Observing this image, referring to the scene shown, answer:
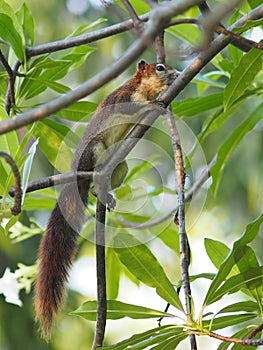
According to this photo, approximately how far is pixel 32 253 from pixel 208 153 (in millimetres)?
1280

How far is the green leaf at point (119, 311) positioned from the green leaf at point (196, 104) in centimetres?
55

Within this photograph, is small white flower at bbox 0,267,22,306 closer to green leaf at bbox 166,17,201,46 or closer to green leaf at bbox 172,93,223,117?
green leaf at bbox 172,93,223,117

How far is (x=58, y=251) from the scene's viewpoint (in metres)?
1.32

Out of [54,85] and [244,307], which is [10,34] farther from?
[244,307]

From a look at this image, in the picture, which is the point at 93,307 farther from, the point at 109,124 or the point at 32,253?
the point at 32,253

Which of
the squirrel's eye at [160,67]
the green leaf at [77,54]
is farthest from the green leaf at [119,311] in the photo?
the squirrel's eye at [160,67]

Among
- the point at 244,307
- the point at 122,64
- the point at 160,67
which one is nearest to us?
the point at 122,64

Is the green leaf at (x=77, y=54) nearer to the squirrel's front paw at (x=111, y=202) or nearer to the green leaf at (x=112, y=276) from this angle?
the squirrel's front paw at (x=111, y=202)

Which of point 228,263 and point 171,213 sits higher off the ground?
point 171,213

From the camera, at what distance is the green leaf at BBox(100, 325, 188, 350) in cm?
101

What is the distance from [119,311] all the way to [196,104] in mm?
595

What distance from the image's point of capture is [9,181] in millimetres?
1080

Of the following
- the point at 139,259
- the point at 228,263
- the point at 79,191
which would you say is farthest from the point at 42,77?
the point at 228,263

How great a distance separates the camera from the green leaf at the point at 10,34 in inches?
49.6
